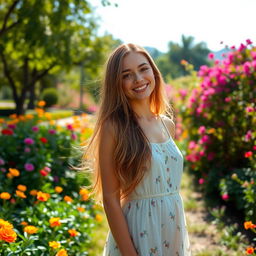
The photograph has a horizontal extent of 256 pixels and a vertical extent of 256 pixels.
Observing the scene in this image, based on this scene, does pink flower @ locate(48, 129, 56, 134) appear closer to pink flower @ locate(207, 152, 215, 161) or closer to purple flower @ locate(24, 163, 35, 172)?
purple flower @ locate(24, 163, 35, 172)

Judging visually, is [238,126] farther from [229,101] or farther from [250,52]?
[250,52]

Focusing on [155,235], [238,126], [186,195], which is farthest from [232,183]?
[155,235]

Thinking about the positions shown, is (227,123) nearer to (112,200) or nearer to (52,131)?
(52,131)

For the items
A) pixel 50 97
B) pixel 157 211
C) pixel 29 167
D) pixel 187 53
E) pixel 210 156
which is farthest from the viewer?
pixel 187 53

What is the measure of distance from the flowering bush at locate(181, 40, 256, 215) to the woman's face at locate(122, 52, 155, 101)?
2.30 metres

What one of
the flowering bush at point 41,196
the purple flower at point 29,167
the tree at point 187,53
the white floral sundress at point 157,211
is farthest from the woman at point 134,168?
the tree at point 187,53

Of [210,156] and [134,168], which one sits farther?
[210,156]

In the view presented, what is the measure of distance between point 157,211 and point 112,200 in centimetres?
25

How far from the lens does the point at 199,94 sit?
18.8 feet

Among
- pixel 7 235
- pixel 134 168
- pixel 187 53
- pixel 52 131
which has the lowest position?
pixel 7 235

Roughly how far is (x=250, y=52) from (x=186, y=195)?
223cm

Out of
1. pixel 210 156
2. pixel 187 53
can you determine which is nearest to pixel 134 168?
pixel 210 156

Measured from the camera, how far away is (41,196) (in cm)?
241

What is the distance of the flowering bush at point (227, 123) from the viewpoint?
4.09 metres
